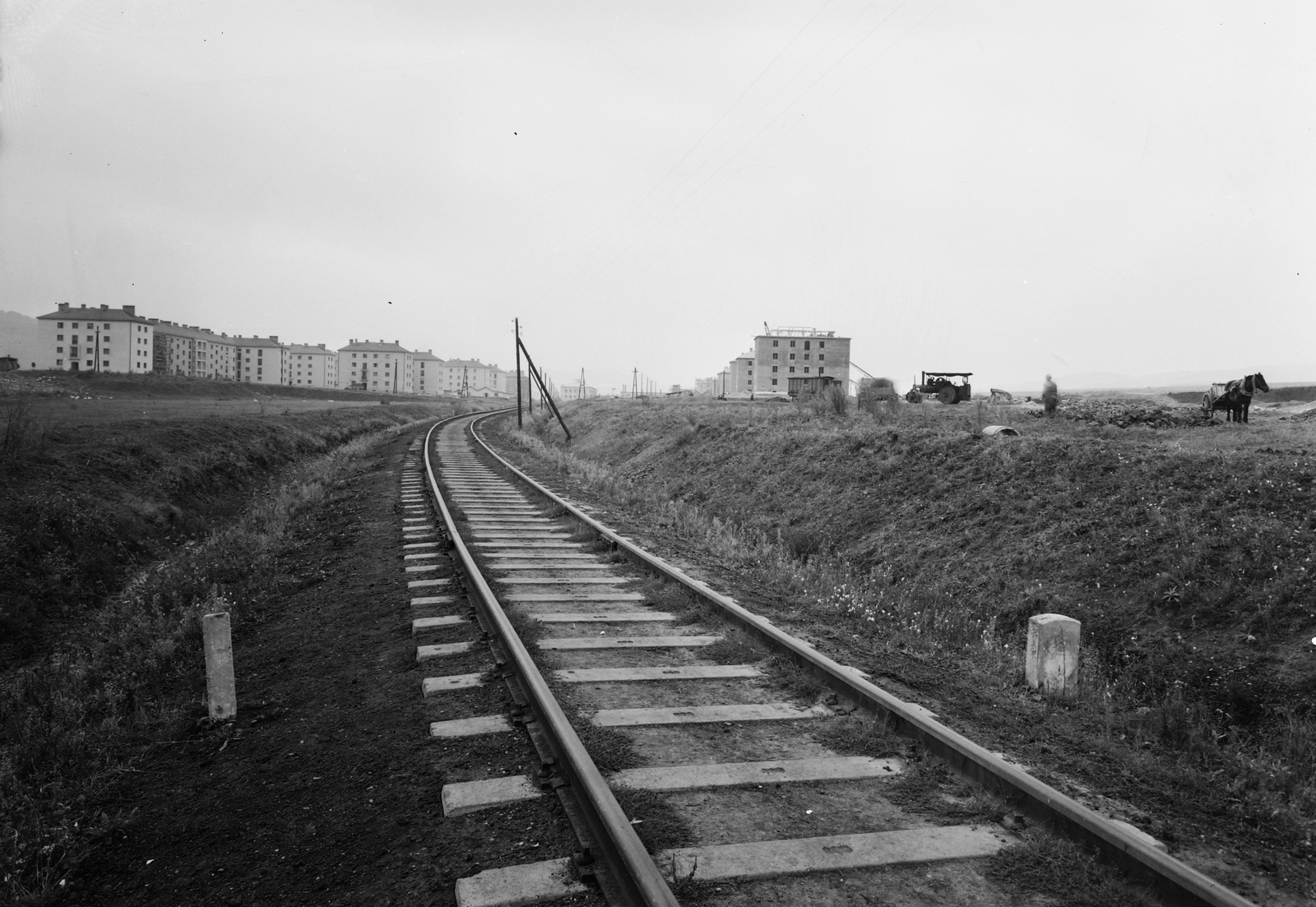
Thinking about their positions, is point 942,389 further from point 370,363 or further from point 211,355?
point 370,363

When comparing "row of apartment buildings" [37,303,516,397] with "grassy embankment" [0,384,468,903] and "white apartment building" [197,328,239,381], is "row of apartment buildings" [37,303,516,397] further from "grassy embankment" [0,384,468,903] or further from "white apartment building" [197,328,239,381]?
"grassy embankment" [0,384,468,903]

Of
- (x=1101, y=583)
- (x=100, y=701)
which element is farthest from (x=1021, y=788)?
(x=100, y=701)

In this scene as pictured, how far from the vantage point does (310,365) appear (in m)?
163

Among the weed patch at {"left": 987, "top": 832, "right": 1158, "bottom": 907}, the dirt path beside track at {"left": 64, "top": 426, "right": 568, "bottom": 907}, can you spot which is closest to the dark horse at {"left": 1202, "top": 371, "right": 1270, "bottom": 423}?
the weed patch at {"left": 987, "top": 832, "right": 1158, "bottom": 907}

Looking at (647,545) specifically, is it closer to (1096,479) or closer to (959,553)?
(959,553)

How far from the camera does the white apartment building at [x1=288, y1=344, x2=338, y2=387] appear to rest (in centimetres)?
15975

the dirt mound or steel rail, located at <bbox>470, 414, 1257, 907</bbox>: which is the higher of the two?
the dirt mound

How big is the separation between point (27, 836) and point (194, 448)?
59.9 ft

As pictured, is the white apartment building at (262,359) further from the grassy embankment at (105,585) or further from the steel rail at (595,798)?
the steel rail at (595,798)

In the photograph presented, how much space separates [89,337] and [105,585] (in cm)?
12463

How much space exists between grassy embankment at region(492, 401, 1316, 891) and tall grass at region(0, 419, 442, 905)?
4586mm

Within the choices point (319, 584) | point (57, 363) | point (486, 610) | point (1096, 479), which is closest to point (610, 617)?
point (486, 610)

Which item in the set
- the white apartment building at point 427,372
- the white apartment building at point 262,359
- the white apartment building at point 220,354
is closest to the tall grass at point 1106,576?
the white apartment building at point 220,354

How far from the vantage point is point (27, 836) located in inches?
133
